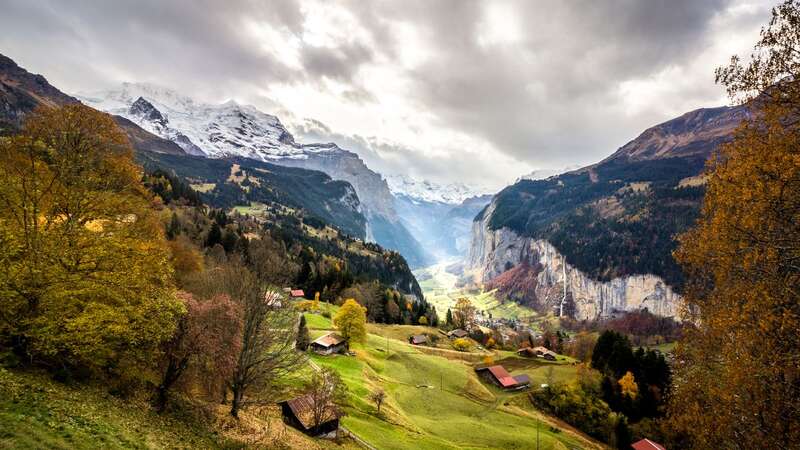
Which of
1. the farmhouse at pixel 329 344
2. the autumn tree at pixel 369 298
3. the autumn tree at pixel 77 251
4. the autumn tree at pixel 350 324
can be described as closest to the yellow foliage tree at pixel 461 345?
the autumn tree at pixel 369 298

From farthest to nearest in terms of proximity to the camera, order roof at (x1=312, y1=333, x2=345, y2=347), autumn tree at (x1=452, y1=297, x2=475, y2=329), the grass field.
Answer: autumn tree at (x1=452, y1=297, x2=475, y2=329) < roof at (x1=312, y1=333, x2=345, y2=347) < the grass field

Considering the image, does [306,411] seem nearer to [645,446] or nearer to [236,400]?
[236,400]

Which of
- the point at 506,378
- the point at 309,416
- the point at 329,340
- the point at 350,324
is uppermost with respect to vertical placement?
the point at 350,324

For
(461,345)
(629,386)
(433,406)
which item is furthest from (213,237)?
(629,386)

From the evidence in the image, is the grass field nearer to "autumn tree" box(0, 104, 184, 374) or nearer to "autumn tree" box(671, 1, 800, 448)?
"autumn tree" box(0, 104, 184, 374)

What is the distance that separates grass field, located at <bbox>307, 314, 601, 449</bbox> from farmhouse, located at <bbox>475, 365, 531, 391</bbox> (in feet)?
6.69

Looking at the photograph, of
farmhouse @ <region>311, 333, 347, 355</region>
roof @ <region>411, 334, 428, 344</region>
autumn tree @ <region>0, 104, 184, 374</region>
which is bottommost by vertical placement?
roof @ <region>411, 334, 428, 344</region>

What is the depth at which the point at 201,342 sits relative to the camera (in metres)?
23.6

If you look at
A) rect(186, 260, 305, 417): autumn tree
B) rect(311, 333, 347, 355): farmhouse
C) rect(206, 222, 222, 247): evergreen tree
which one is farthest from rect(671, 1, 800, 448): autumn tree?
rect(206, 222, 222, 247): evergreen tree

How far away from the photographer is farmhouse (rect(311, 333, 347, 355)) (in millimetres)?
67250

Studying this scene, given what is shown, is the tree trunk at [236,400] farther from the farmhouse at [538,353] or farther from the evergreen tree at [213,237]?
the farmhouse at [538,353]

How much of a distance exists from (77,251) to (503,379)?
259 ft

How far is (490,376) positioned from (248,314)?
69.9 metres

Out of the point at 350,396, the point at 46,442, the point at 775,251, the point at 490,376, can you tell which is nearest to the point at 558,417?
the point at 490,376
